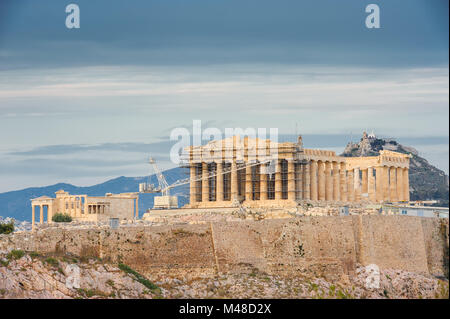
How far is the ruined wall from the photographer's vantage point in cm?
10325

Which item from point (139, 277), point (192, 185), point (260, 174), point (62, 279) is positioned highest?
point (260, 174)

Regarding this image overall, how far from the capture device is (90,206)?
422 feet

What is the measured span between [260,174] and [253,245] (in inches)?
776

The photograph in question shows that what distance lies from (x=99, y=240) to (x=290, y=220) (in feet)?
50.7

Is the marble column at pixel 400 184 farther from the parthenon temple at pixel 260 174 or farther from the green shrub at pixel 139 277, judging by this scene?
the green shrub at pixel 139 277

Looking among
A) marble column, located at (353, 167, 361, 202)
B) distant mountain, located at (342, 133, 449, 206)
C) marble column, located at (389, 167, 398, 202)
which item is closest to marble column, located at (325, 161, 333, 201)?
marble column, located at (353, 167, 361, 202)

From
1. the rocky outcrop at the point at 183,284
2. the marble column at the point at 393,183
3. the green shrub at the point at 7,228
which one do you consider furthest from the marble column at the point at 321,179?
the green shrub at the point at 7,228

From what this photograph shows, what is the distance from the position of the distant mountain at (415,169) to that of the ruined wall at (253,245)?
60113 mm

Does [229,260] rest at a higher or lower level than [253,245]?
lower

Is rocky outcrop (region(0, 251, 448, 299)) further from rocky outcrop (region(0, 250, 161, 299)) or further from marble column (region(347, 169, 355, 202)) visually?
marble column (region(347, 169, 355, 202))

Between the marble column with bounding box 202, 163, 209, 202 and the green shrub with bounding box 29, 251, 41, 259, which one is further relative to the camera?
the marble column with bounding box 202, 163, 209, 202

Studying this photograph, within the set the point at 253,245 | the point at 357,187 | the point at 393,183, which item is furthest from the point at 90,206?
the point at 393,183

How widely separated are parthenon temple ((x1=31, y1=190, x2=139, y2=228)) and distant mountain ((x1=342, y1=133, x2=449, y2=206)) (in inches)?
1951

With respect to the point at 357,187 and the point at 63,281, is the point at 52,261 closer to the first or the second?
the point at 63,281
